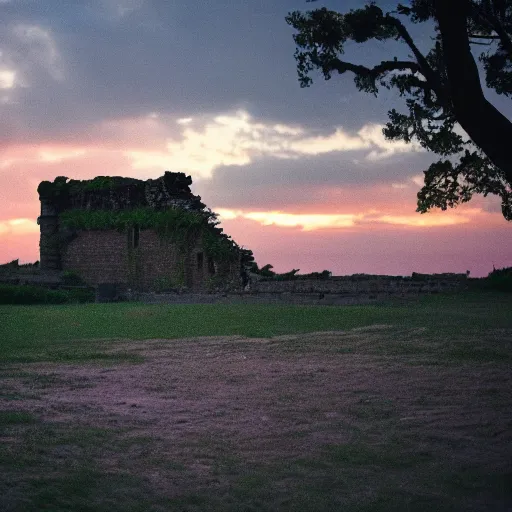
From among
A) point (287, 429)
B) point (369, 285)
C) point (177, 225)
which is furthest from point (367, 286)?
point (287, 429)

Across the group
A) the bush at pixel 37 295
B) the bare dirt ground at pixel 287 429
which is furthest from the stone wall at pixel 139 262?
the bare dirt ground at pixel 287 429

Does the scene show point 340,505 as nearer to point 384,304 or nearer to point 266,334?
point 266,334

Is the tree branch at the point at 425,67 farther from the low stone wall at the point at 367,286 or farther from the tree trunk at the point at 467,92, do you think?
the low stone wall at the point at 367,286

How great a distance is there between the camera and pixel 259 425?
575cm

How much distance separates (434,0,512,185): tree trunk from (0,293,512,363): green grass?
335cm

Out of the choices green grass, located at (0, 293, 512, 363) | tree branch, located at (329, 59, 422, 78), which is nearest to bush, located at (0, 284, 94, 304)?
green grass, located at (0, 293, 512, 363)

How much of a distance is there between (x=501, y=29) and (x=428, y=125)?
2.57 m

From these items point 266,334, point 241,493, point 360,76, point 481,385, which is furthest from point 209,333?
point 241,493

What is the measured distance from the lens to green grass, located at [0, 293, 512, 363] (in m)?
11.7

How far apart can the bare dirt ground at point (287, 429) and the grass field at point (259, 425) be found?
0.02 metres

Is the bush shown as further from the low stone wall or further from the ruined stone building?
the low stone wall

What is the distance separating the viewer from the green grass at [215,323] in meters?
11.7

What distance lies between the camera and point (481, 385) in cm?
743

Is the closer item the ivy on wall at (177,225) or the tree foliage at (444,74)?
the tree foliage at (444,74)
